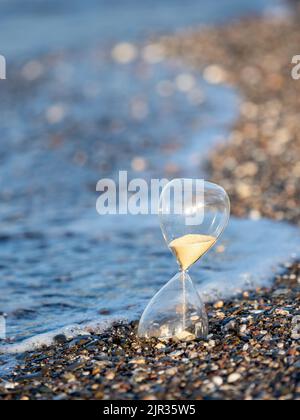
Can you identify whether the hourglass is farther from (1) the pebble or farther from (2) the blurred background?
(2) the blurred background

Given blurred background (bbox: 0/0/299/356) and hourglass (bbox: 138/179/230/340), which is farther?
blurred background (bbox: 0/0/299/356)

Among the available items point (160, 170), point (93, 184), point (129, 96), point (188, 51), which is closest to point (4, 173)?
point (93, 184)

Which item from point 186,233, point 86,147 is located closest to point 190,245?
point 186,233

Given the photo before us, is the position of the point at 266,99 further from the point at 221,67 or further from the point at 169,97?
the point at 221,67

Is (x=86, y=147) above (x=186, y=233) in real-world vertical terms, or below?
above

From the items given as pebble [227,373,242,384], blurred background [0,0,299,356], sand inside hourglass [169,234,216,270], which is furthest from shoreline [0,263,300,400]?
blurred background [0,0,299,356]

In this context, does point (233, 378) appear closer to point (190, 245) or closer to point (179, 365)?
point (179, 365)

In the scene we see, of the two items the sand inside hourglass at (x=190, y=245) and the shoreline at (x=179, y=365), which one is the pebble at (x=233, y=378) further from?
the sand inside hourglass at (x=190, y=245)
